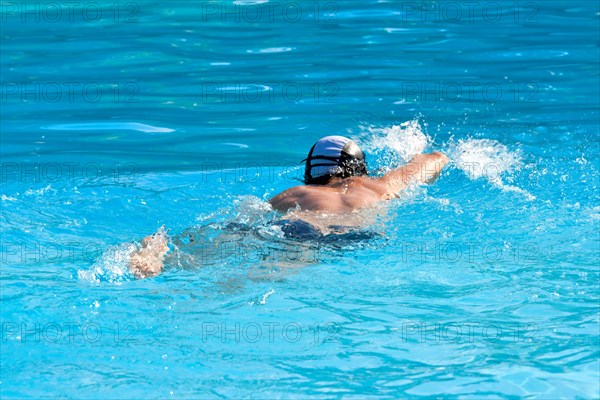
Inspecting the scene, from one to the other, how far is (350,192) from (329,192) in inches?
6.2

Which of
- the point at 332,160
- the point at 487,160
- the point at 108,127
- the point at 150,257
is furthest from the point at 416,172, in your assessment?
the point at 108,127

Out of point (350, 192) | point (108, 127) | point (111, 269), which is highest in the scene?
point (108, 127)

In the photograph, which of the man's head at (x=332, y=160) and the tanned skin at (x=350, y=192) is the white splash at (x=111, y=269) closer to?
the tanned skin at (x=350, y=192)

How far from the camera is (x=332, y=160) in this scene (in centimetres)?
661

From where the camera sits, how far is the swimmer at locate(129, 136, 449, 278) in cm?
579

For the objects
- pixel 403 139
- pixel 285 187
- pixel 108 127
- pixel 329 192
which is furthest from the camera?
pixel 108 127

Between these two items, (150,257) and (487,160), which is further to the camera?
(487,160)

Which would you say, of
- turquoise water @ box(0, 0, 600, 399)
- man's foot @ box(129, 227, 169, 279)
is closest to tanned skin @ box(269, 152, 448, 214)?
turquoise water @ box(0, 0, 600, 399)

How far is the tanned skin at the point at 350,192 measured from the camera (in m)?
6.20

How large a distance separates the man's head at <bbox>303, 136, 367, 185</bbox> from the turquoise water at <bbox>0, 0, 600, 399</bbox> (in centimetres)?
47

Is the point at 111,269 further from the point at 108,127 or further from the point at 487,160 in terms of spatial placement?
the point at 108,127

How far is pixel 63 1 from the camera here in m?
13.2

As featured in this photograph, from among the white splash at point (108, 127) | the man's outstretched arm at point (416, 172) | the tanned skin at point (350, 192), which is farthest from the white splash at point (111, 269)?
the white splash at point (108, 127)

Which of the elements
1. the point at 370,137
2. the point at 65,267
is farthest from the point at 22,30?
the point at 65,267
